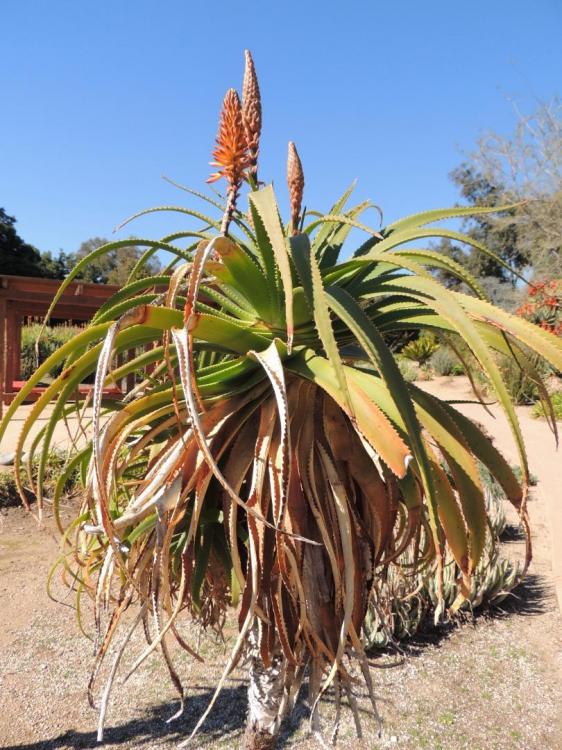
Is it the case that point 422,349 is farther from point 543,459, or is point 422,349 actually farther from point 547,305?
point 543,459

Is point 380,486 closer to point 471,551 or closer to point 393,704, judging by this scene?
point 471,551

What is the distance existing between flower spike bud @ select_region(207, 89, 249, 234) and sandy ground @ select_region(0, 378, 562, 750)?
5.06ft

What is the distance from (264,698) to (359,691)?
5.77ft

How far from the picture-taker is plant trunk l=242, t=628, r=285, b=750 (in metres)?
1.41

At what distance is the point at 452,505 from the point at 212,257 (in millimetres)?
745

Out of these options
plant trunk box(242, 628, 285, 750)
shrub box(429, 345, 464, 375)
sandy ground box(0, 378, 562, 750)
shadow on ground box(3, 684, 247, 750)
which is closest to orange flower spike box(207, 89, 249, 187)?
plant trunk box(242, 628, 285, 750)

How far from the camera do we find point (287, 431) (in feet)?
3.18

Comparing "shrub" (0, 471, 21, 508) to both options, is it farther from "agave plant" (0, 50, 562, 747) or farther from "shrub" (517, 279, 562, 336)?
"shrub" (517, 279, 562, 336)

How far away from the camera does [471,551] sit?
45.6 inches

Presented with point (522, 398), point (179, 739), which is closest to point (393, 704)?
point (179, 739)

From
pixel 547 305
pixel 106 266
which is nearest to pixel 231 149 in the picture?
pixel 547 305

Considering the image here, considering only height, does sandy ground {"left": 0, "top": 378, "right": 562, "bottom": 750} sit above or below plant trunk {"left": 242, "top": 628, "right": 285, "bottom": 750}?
below

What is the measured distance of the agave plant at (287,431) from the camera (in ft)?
3.25

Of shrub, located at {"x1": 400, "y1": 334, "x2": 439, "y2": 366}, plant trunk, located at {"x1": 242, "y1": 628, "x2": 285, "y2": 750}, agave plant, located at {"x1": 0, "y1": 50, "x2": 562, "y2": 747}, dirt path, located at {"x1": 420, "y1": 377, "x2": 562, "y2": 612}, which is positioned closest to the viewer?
agave plant, located at {"x1": 0, "y1": 50, "x2": 562, "y2": 747}
